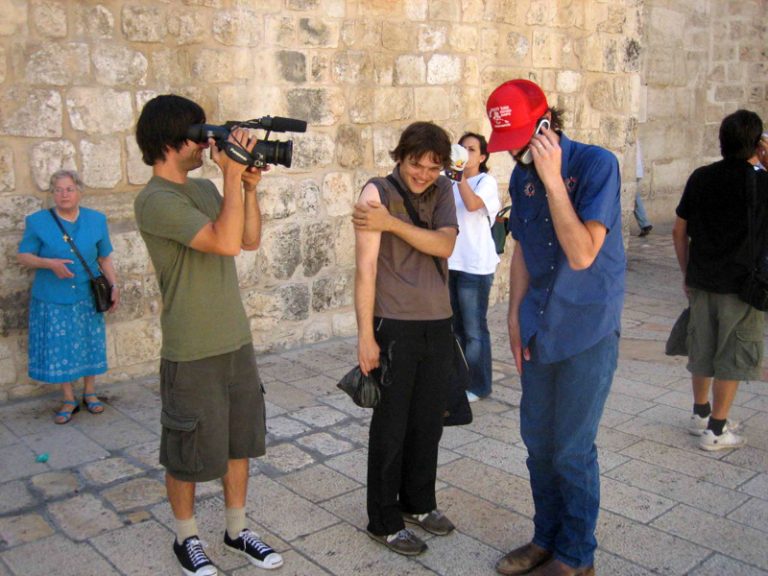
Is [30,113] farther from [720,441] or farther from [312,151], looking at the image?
[720,441]

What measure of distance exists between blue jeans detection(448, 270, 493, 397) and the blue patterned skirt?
214cm

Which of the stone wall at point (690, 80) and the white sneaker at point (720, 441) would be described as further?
the stone wall at point (690, 80)

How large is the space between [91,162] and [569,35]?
4.90 m

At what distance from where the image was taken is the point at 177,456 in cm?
296

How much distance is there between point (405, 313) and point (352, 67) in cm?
357

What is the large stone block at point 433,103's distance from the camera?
678cm

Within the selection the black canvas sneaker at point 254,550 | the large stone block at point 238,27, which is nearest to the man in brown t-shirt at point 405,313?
the black canvas sneaker at point 254,550

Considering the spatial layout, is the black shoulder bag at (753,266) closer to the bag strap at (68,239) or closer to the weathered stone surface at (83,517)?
the weathered stone surface at (83,517)

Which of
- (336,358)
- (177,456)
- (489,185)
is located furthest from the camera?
(336,358)

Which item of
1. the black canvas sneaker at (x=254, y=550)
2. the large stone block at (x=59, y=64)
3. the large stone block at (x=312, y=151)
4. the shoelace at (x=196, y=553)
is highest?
A: the large stone block at (x=59, y=64)

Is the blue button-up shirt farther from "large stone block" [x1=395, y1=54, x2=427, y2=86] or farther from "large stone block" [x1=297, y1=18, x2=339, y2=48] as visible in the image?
"large stone block" [x1=395, y1=54, x2=427, y2=86]

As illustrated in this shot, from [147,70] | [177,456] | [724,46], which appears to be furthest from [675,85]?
[177,456]

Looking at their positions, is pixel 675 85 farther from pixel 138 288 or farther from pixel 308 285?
pixel 138 288

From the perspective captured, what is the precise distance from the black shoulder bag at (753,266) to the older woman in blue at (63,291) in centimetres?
352
